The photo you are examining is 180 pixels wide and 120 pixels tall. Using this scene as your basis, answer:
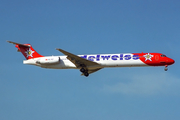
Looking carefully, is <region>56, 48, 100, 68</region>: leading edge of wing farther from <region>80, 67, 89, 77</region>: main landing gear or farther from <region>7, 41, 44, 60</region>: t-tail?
<region>7, 41, 44, 60</region>: t-tail

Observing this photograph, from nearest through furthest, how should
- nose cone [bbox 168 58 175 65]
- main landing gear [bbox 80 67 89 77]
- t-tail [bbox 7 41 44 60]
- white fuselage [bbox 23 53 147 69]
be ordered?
nose cone [bbox 168 58 175 65] < white fuselage [bbox 23 53 147 69] < main landing gear [bbox 80 67 89 77] < t-tail [bbox 7 41 44 60]

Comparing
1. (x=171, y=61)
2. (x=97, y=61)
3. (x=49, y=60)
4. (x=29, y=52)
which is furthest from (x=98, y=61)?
(x=29, y=52)

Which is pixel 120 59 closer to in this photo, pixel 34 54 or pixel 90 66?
pixel 90 66

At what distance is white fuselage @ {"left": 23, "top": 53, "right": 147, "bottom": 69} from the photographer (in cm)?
3831

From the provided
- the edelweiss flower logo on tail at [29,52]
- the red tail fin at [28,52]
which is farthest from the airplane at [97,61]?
the edelweiss flower logo on tail at [29,52]

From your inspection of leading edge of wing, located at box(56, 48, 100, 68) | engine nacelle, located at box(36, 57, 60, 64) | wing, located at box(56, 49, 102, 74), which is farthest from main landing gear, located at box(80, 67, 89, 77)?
engine nacelle, located at box(36, 57, 60, 64)

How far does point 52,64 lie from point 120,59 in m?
8.84

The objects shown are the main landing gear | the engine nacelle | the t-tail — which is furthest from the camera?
the t-tail

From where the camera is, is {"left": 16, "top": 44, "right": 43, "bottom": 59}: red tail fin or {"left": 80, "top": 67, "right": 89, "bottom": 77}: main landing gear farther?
{"left": 16, "top": 44, "right": 43, "bottom": 59}: red tail fin

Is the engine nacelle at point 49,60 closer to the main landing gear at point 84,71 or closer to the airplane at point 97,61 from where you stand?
the airplane at point 97,61

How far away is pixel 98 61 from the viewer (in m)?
39.2

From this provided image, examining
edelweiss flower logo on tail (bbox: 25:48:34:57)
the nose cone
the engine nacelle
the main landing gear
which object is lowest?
the main landing gear

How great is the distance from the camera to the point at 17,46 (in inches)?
1673

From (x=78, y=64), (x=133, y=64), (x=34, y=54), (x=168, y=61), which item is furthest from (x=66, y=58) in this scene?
(x=168, y=61)
